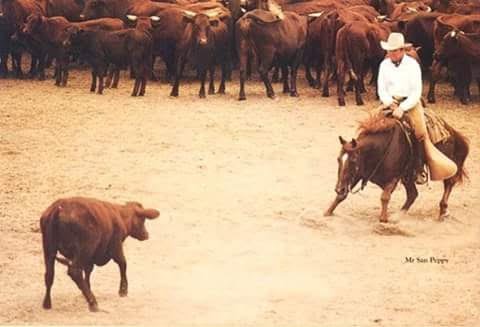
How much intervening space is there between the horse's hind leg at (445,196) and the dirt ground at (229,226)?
0.43ft

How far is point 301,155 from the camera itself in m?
11.1

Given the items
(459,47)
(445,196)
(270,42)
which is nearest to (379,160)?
(445,196)

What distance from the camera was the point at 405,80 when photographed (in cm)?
966

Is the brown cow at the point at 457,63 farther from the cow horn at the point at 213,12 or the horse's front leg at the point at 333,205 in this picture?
the horse's front leg at the point at 333,205

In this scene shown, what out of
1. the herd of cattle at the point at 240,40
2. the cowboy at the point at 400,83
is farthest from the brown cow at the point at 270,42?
the cowboy at the point at 400,83

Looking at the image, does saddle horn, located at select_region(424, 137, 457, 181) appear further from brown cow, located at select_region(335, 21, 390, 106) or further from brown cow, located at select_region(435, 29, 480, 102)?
brown cow, located at select_region(435, 29, 480, 102)

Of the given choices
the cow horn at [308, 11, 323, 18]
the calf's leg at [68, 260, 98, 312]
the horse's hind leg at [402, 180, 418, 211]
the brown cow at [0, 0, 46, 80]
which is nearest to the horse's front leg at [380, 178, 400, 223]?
the horse's hind leg at [402, 180, 418, 211]

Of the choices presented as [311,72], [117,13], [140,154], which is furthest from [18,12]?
[140,154]

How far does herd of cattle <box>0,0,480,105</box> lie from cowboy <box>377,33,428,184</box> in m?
4.12

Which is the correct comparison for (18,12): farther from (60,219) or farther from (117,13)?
(60,219)

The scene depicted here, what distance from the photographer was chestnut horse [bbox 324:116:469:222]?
9523 millimetres

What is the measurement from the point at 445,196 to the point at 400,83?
864 millimetres

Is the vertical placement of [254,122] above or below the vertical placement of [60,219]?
below

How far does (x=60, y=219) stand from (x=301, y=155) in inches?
156
